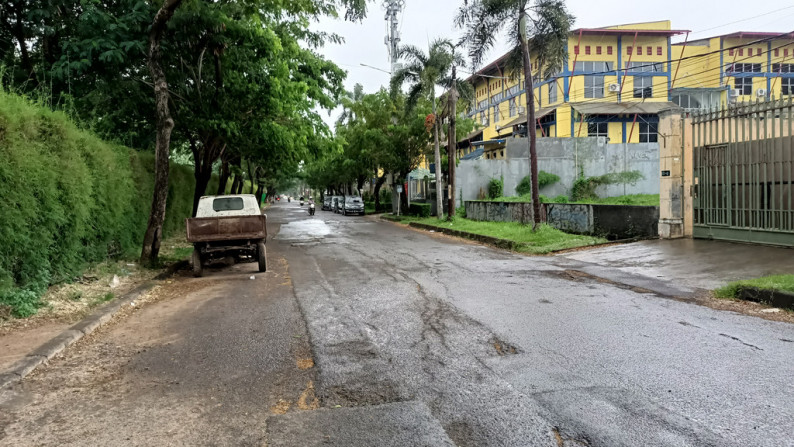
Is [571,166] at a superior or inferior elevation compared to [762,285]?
superior

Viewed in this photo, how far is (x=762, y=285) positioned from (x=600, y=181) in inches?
1007

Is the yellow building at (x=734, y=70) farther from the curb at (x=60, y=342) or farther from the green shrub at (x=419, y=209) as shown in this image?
the curb at (x=60, y=342)

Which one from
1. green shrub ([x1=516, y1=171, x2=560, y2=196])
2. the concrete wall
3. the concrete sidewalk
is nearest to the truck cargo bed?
the concrete sidewalk

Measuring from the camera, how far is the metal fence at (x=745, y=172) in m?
11.9

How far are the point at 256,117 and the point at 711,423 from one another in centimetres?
1477

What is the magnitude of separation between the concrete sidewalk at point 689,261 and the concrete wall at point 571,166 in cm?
1882

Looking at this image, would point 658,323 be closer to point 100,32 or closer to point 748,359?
point 748,359

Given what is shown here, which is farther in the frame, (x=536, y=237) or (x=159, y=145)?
(x=536, y=237)

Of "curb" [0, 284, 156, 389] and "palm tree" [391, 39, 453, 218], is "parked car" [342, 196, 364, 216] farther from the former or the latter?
"curb" [0, 284, 156, 389]

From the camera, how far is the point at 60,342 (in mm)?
5898

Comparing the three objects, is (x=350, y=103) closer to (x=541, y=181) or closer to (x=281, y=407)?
(x=541, y=181)

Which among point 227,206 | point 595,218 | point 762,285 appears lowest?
point 762,285

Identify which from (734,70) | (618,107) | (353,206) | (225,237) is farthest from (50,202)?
(734,70)

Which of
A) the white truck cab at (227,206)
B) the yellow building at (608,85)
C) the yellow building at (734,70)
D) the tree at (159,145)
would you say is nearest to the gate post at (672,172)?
the tree at (159,145)
